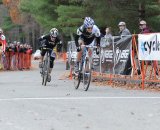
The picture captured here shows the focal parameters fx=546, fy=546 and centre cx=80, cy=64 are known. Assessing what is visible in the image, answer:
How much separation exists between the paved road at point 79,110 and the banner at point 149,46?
1513 mm

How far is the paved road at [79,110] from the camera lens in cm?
866

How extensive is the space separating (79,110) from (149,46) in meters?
5.33

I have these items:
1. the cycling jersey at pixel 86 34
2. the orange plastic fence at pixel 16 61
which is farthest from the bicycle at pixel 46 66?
the orange plastic fence at pixel 16 61

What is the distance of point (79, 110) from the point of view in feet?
33.8

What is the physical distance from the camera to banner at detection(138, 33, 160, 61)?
48.5 feet

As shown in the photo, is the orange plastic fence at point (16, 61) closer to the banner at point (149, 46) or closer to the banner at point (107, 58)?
the banner at point (107, 58)

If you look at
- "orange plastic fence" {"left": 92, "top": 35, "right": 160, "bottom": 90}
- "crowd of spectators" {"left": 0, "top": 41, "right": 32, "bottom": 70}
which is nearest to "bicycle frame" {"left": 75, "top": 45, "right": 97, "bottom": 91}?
"orange plastic fence" {"left": 92, "top": 35, "right": 160, "bottom": 90}

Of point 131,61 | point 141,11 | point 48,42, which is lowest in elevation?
point 131,61

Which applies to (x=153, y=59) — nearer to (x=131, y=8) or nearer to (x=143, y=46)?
(x=143, y=46)

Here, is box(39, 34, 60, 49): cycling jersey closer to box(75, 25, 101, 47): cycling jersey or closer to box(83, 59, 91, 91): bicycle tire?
box(75, 25, 101, 47): cycling jersey

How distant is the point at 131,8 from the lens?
29359mm

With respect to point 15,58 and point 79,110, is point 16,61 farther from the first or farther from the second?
point 79,110

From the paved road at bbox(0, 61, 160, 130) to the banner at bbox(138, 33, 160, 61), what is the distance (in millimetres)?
1513

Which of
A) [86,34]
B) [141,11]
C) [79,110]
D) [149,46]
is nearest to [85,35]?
[86,34]
